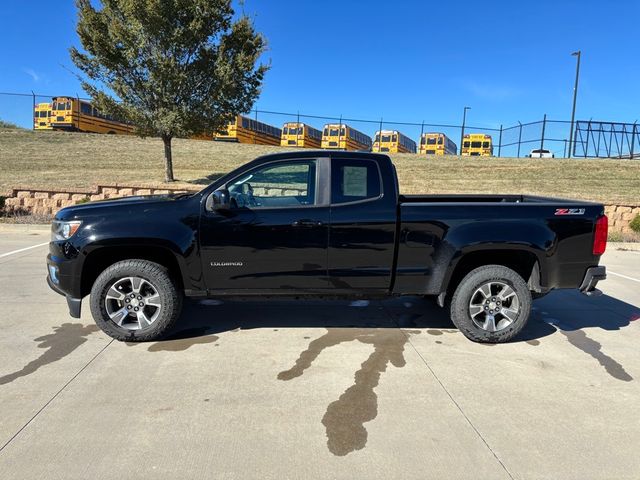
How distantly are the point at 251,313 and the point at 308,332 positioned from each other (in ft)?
3.12

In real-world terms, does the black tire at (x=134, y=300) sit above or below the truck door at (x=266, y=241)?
below

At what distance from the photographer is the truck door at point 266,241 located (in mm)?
4480

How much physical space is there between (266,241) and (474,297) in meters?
2.13

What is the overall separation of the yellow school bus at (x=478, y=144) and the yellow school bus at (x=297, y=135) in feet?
43.0

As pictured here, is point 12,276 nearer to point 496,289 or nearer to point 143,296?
point 143,296

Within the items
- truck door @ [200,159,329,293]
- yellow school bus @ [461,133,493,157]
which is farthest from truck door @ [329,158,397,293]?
yellow school bus @ [461,133,493,157]

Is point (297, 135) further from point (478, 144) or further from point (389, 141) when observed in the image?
point (478, 144)

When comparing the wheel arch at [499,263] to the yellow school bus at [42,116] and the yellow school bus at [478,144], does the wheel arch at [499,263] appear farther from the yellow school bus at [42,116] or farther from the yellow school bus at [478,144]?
the yellow school bus at [478,144]

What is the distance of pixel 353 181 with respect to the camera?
15.4ft

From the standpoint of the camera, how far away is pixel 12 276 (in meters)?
7.12

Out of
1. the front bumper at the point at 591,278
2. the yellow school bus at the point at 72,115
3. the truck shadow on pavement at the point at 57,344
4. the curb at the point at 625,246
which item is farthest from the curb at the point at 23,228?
the yellow school bus at the point at 72,115

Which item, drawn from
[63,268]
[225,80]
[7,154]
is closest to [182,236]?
[63,268]

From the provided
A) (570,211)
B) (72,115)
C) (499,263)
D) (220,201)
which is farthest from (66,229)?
(72,115)

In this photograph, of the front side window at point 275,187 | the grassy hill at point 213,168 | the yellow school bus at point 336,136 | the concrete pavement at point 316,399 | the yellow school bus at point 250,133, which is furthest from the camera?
the yellow school bus at point 336,136
